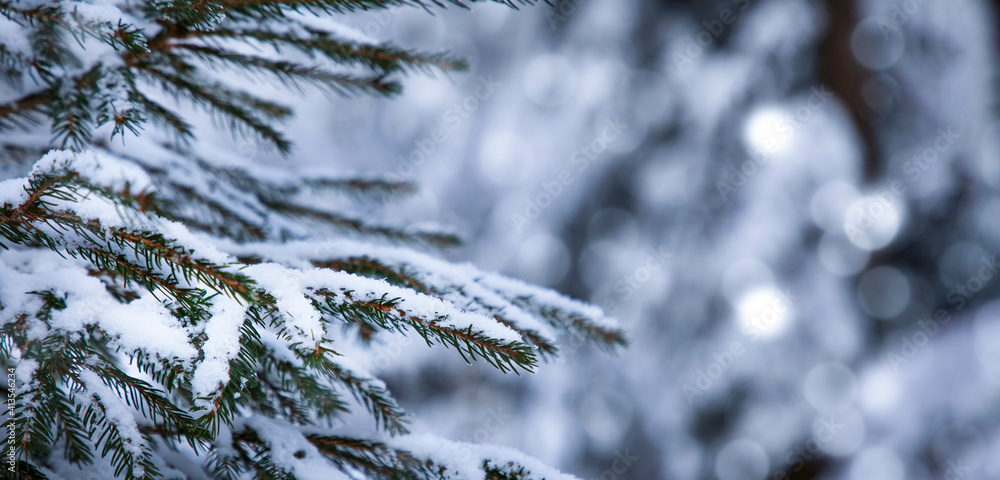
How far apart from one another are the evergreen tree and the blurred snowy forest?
2081mm

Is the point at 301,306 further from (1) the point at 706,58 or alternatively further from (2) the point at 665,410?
(1) the point at 706,58

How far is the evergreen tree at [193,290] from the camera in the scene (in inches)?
25.6

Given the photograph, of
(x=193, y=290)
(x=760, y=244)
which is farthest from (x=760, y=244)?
(x=193, y=290)

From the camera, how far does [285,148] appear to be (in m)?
1.30

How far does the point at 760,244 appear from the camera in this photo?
11.3 feet

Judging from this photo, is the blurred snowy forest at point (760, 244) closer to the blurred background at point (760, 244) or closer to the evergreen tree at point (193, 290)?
the blurred background at point (760, 244)

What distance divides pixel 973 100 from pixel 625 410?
288 cm

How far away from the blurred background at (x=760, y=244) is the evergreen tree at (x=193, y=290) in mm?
2180

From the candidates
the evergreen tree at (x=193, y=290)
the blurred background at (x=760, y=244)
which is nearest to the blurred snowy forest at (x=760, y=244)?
the blurred background at (x=760, y=244)

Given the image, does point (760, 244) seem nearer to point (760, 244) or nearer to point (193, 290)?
point (760, 244)

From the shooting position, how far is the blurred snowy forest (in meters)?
3.24

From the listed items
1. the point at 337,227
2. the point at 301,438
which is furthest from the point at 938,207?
the point at 301,438

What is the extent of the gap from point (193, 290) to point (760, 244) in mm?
3461

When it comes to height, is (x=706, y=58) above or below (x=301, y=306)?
above
